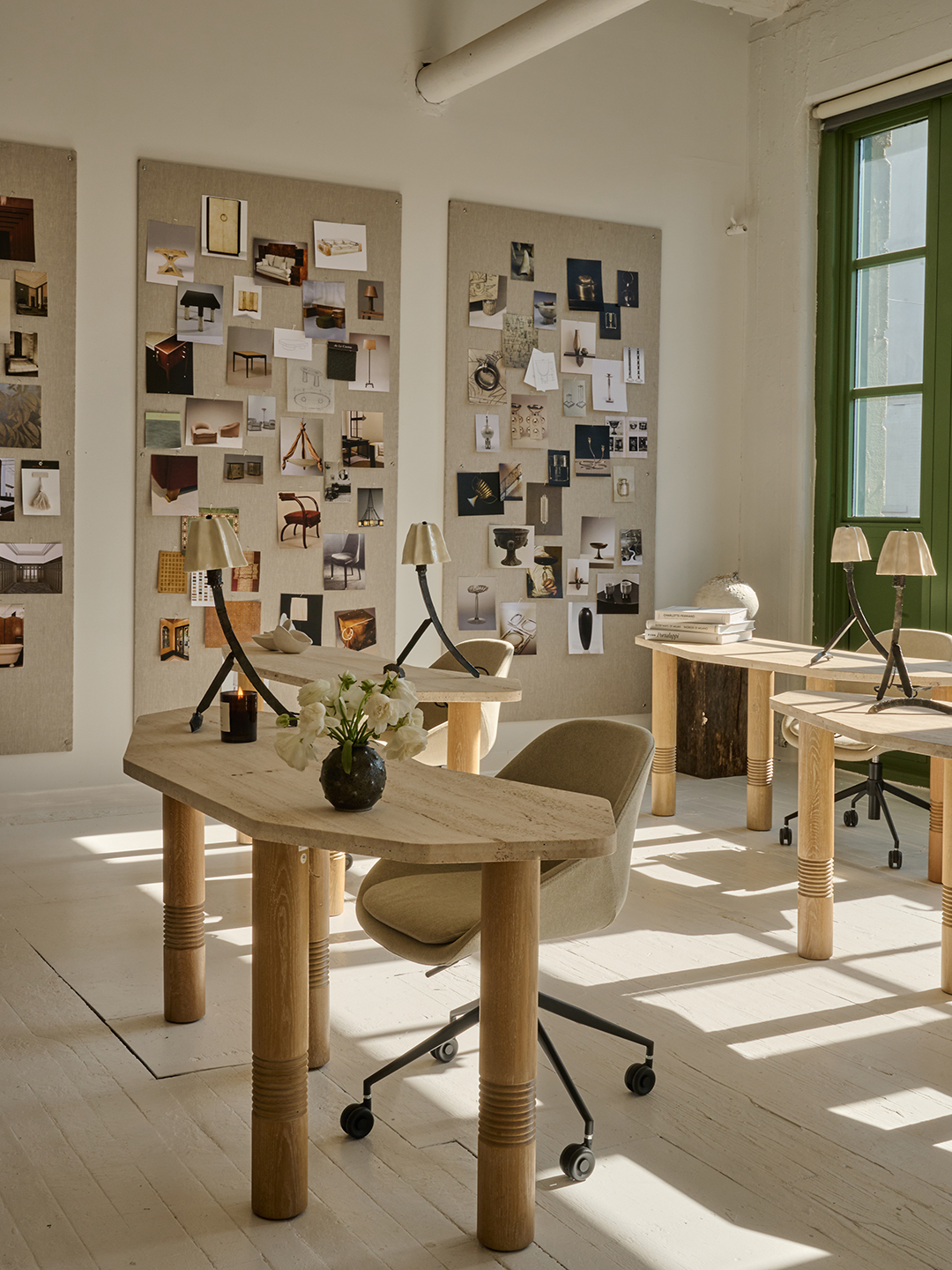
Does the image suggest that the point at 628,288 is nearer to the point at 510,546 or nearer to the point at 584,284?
the point at 584,284

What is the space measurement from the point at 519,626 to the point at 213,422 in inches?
73.6

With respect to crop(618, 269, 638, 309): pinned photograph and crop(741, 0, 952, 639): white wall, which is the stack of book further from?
crop(618, 269, 638, 309): pinned photograph

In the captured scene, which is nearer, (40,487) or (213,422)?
(40,487)

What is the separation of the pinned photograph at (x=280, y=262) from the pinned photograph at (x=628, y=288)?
1.78 meters

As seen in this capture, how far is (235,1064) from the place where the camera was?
9.63 feet

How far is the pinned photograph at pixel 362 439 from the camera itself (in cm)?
591

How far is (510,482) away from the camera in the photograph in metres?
6.35

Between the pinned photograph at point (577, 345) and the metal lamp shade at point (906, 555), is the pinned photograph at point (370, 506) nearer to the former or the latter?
the pinned photograph at point (577, 345)

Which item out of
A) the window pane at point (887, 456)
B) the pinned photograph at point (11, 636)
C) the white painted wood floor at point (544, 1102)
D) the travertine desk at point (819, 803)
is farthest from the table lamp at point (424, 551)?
the window pane at point (887, 456)

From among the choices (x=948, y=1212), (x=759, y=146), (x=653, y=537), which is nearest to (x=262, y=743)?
(x=948, y=1212)

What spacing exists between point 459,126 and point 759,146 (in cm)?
185

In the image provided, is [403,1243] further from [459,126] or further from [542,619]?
[459,126]

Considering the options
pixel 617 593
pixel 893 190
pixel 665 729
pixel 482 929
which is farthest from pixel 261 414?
pixel 482 929

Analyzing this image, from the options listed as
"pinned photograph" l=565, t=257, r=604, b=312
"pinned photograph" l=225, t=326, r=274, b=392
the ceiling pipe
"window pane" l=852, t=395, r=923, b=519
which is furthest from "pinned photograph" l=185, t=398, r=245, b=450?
"window pane" l=852, t=395, r=923, b=519
